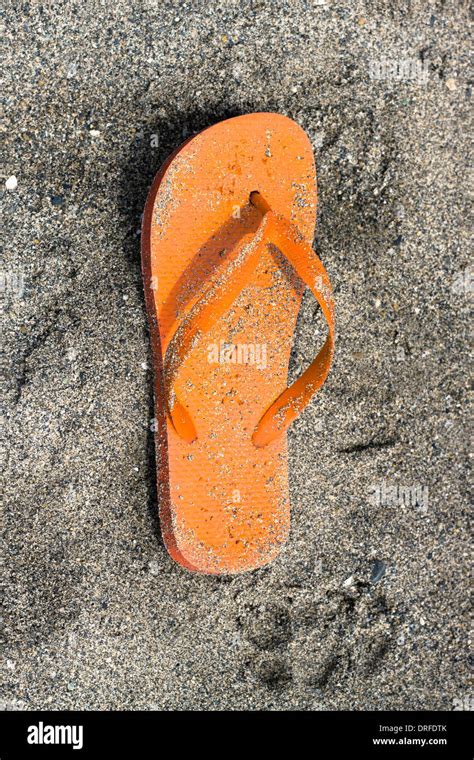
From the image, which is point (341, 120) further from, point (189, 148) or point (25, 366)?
point (25, 366)

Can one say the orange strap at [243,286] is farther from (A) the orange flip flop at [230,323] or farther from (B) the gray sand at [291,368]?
(B) the gray sand at [291,368]

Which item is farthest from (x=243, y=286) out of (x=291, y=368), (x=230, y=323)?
(x=291, y=368)

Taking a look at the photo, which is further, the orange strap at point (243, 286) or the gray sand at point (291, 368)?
the gray sand at point (291, 368)

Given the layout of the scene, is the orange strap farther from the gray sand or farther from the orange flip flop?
the gray sand

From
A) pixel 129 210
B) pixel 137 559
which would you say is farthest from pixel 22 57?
pixel 137 559

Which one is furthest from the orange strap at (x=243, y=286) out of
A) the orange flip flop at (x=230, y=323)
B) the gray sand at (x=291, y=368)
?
the gray sand at (x=291, y=368)

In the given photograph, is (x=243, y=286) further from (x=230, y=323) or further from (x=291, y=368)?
(x=291, y=368)

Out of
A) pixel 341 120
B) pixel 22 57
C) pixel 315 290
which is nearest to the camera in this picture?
pixel 315 290
